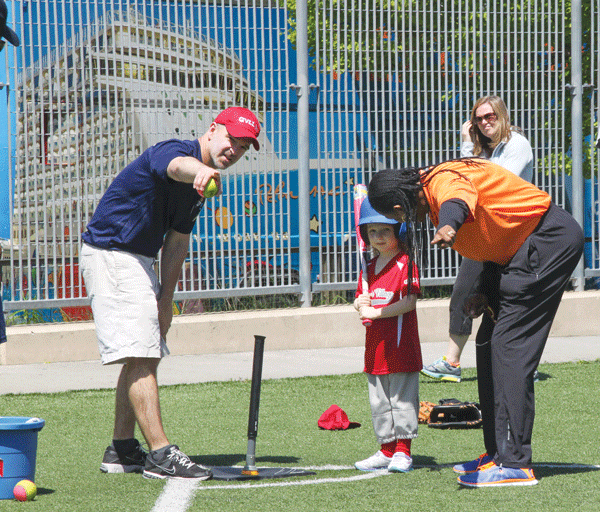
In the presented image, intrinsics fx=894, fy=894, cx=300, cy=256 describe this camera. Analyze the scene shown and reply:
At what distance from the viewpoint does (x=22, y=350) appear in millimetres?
8070

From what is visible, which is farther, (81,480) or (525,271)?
(81,480)

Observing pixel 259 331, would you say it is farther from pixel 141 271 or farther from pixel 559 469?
pixel 559 469

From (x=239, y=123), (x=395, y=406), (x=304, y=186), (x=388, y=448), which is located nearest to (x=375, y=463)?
(x=388, y=448)

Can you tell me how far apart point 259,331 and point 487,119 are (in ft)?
11.2

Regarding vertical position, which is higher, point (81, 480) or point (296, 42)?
point (296, 42)

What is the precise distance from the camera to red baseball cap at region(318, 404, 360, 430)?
5.51m

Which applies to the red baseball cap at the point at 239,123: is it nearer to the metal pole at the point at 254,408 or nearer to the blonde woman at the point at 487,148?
the metal pole at the point at 254,408

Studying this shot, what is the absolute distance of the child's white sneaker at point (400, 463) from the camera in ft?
14.3

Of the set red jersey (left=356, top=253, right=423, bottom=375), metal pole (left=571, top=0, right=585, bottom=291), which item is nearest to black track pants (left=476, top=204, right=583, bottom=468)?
red jersey (left=356, top=253, right=423, bottom=375)

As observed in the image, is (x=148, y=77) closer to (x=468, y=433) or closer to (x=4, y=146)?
(x=4, y=146)

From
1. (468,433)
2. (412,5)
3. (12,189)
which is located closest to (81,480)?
(468,433)

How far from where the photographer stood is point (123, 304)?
4.41 meters

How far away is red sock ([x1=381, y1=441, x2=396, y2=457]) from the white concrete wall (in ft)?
14.0

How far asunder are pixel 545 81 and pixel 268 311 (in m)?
4.08
